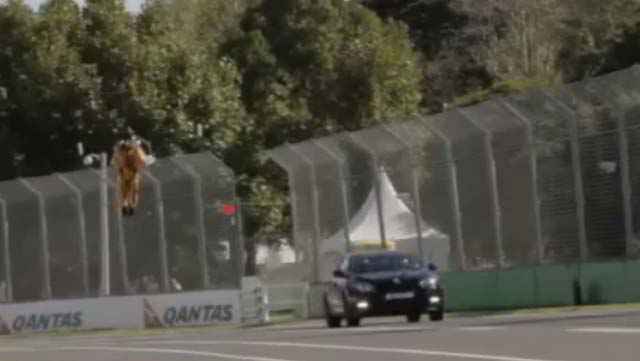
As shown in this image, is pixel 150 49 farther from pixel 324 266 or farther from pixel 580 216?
pixel 580 216

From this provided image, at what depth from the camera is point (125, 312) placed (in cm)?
4525

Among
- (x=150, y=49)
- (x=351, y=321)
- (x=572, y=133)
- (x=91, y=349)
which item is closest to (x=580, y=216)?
(x=572, y=133)

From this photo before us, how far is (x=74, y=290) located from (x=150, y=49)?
46.9 ft

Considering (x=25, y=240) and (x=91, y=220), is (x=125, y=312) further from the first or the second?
(x=25, y=240)

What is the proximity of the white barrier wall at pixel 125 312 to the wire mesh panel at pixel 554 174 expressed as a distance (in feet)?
33.5

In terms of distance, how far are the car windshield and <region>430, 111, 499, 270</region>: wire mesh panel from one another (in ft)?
9.22

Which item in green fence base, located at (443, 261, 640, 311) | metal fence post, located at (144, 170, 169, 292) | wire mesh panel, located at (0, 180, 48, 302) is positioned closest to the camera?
green fence base, located at (443, 261, 640, 311)

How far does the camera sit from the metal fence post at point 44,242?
46.5 m

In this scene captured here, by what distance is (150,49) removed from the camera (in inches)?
2333

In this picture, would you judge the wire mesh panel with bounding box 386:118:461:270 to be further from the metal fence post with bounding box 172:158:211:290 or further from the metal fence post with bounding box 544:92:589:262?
the metal fence post with bounding box 172:158:211:290

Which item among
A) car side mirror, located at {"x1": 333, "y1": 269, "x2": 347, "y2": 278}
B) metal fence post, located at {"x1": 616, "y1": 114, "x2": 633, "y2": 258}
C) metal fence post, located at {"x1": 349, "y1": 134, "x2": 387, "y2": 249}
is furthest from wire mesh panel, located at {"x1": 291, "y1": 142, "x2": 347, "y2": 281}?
metal fence post, located at {"x1": 616, "y1": 114, "x2": 633, "y2": 258}

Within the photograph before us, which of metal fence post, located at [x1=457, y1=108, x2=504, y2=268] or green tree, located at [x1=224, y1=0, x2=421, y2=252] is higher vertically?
green tree, located at [x1=224, y1=0, x2=421, y2=252]

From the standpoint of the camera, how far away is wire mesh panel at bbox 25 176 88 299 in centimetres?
4606

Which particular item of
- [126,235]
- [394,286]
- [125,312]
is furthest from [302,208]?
[394,286]
